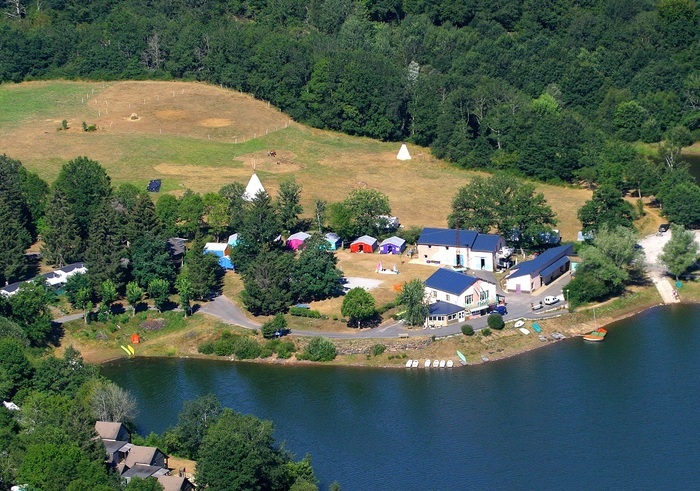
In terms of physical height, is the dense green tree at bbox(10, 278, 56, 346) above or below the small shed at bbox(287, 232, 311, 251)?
below

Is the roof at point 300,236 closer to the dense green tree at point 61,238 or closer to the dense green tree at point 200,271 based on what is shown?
the dense green tree at point 200,271

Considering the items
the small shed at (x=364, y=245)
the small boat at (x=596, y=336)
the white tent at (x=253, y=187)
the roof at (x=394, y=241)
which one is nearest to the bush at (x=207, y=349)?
the small shed at (x=364, y=245)

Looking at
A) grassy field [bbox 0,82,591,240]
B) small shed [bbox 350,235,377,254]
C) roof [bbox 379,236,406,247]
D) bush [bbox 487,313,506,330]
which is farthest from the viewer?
grassy field [bbox 0,82,591,240]

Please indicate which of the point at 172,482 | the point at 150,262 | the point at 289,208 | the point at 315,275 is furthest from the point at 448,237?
the point at 172,482

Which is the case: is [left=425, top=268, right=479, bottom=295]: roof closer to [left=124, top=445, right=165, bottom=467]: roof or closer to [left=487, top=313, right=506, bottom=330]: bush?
[left=487, top=313, right=506, bottom=330]: bush

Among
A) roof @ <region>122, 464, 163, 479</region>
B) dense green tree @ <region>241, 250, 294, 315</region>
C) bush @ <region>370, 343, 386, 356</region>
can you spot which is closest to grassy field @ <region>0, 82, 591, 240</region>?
dense green tree @ <region>241, 250, 294, 315</region>

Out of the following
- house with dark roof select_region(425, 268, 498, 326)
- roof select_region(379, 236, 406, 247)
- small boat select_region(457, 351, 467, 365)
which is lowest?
small boat select_region(457, 351, 467, 365)

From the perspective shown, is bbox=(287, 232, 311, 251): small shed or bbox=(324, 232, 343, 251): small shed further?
→ bbox=(324, 232, 343, 251): small shed
